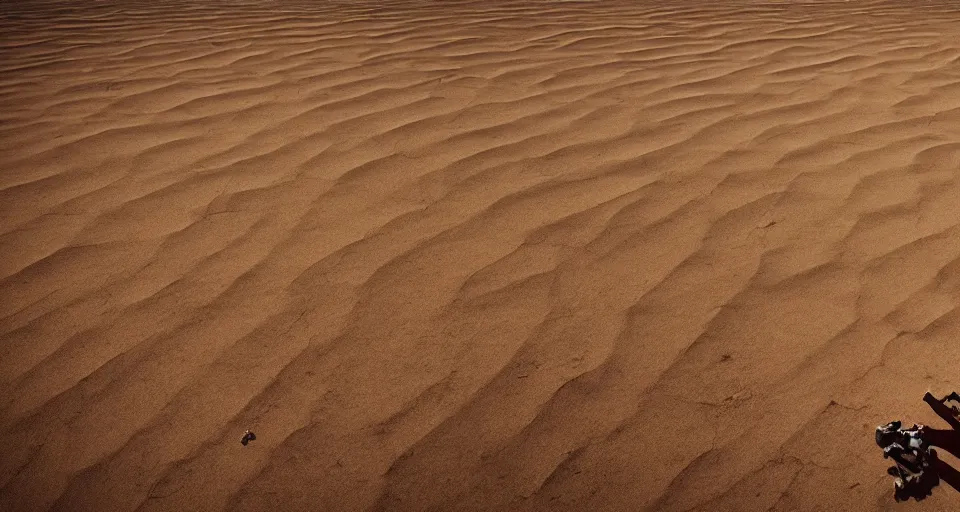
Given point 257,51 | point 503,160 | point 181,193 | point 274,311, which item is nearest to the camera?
point 274,311

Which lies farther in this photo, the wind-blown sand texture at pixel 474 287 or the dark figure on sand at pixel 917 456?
the wind-blown sand texture at pixel 474 287

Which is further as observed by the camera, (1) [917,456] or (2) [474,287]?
(2) [474,287]

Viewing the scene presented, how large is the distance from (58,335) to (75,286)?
9.1 inches

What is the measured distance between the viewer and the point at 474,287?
212cm

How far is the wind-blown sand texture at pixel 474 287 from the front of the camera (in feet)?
5.32

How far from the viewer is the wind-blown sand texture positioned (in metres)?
1.62

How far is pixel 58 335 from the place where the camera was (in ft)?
6.47

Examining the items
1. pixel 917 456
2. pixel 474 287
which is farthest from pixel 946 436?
pixel 474 287

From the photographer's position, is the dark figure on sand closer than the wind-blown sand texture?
Yes

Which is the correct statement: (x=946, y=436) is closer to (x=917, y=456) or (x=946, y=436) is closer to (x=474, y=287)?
(x=917, y=456)

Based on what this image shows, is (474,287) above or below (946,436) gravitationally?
above

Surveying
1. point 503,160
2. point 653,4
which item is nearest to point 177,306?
point 503,160

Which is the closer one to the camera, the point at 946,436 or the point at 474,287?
the point at 946,436

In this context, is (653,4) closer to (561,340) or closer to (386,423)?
(561,340)
